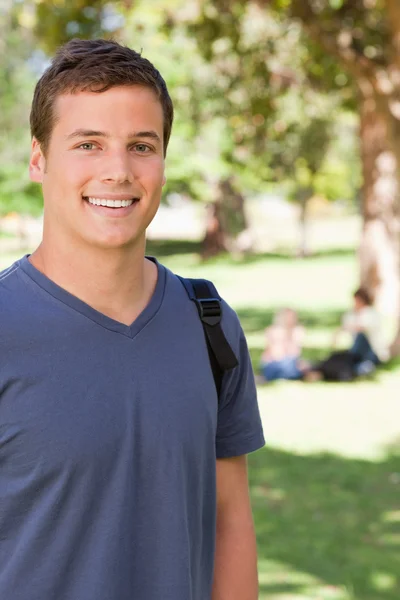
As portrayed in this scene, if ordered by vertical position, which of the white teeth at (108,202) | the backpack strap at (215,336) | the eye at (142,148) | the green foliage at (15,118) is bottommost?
the backpack strap at (215,336)

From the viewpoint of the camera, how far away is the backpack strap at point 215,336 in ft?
6.97

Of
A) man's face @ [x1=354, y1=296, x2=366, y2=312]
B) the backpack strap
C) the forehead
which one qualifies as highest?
man's face @ [x1=354, y1=296, x2=366, y2=312]

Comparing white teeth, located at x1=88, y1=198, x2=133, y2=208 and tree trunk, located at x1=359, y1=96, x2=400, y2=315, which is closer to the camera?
white teeth, located at x1=88, y1=198, x2=133, y2=208

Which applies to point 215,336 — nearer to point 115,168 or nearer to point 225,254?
point 115,168

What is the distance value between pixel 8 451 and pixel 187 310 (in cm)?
51

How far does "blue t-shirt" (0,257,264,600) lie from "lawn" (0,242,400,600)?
3.54 meters

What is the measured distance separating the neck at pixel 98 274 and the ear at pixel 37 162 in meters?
0.17

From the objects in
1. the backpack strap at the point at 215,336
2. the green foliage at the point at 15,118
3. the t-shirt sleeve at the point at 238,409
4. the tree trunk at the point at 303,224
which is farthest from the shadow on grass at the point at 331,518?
the tree trunk at the point at 303,224

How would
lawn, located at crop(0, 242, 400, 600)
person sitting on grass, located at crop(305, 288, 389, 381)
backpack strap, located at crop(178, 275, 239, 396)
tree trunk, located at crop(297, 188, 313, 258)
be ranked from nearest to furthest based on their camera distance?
backpack strap, located at crop(178, 275, 239, 396) < lawn, located at crop(0, 242, 400, 600) < person sitting on grass, located at crop(305, 288, 389, 381) < tree trunk, located at crop(297, 188, 313, 258)

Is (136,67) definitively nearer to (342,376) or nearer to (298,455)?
(298,455)

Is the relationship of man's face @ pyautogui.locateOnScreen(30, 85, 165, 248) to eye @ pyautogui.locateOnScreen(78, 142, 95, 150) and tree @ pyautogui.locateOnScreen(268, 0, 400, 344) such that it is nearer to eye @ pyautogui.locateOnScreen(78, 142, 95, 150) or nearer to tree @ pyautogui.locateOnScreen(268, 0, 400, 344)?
eye @ pyautogui.locateOnScreen(78, 142, 95, 150)

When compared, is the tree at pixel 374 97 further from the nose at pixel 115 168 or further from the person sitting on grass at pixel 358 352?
the nose at pixel 115 168

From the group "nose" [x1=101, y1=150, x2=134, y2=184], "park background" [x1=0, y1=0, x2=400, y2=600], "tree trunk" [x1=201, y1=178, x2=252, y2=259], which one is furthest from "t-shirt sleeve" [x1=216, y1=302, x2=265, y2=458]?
"tree trunk" [x1=201, y1=178, x2=252, y2=259]

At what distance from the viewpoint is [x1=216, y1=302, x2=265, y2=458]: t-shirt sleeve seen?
2.21 m
